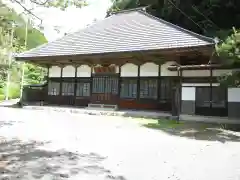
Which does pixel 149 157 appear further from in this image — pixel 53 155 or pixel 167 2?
pixel 167 2

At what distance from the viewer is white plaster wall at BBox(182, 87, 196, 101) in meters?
14.1

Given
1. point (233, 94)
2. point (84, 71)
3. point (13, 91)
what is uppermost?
point (84, 71)

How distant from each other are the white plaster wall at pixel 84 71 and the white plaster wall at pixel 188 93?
680 cm

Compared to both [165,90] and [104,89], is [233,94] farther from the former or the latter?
[104,89]

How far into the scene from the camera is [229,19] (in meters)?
20.2

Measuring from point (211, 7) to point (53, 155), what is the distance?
56.4ft

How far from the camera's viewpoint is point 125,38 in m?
18.0

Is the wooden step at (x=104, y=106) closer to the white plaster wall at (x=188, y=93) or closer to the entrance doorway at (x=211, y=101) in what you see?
the white plaster wall at (x=188, y=93)

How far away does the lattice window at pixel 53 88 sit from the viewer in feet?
65.9

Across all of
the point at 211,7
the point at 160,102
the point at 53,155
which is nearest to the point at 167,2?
the point at 211,7

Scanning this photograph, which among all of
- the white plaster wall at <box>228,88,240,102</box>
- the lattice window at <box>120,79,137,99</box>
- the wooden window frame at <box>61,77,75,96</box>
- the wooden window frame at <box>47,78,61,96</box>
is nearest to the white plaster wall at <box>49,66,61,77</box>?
the wooden window frame at <box>47,78,61,96</box>

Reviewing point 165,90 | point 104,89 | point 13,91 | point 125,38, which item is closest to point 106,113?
point 104,89

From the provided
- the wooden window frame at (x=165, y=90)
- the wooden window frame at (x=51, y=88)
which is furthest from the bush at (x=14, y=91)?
the wooden window frame at (x=165, y=90)

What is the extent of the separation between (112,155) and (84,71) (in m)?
12.9
